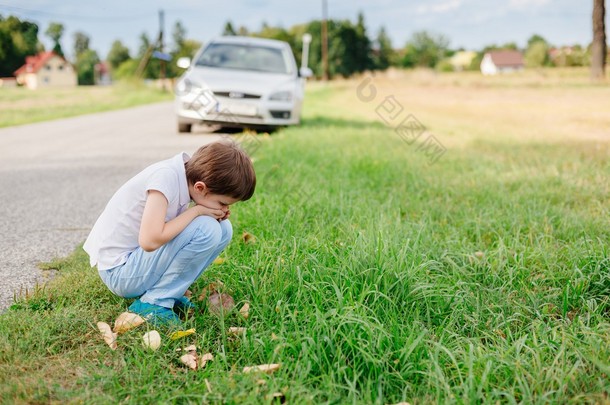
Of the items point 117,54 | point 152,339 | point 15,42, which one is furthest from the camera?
point 117,54

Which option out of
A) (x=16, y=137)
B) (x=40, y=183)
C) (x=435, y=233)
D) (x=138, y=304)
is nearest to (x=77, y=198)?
(x=40, y=183)

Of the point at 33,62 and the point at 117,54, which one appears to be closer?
the point at 33,62

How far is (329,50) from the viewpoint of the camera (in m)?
76.1

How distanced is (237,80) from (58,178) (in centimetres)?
373

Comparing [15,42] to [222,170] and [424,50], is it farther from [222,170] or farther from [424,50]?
[424,50]

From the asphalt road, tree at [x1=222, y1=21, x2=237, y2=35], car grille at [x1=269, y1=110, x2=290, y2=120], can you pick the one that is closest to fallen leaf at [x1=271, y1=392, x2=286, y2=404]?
the asphalt road

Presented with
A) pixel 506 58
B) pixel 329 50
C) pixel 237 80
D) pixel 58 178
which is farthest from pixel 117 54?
pixel 506 58

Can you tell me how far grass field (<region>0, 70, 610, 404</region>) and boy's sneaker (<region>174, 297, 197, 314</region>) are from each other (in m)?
0.11

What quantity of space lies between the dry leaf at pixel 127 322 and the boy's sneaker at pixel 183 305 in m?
0.20

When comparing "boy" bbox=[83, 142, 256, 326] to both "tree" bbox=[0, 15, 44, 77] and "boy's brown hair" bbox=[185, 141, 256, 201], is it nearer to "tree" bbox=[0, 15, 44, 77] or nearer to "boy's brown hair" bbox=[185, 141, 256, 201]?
"boy's brown hair" bbox=[185, 141, 256, 201]

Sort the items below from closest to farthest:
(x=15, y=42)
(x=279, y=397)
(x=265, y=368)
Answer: (x=279, y=397) < (x=265, y=368) < (x=15, y=42)

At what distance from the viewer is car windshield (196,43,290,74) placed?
30.1ft

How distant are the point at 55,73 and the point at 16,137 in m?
8.27

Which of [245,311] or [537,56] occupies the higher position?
[537,56]
